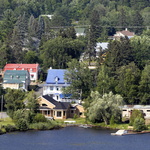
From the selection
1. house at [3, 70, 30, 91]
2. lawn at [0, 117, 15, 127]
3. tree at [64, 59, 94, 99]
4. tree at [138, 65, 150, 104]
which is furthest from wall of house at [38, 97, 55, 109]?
house at [3, 70, 30, 91]

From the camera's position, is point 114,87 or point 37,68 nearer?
point 114,87

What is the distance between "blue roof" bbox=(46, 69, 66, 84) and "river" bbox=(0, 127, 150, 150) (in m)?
17.8

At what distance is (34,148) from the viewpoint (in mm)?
66062

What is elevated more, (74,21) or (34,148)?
(74,21)

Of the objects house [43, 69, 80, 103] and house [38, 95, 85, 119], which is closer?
house [38, 95, 85, 119]

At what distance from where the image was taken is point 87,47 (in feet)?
353

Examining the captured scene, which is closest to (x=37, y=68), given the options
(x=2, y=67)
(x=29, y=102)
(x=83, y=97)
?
(x=2, y=67)

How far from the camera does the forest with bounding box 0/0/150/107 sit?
285 ft

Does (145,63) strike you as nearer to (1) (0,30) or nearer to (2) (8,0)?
(1) (0,30)

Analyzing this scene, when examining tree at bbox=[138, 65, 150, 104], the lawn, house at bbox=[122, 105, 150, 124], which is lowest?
the lawn

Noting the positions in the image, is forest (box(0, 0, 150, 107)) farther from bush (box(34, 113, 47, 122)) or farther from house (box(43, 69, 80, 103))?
bush (box(34, 113, 47, 122))

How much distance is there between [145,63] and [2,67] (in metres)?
19.9

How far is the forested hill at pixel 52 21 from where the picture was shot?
106875mm

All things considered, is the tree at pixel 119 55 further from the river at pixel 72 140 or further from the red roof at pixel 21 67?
the river at pixel 72 140
